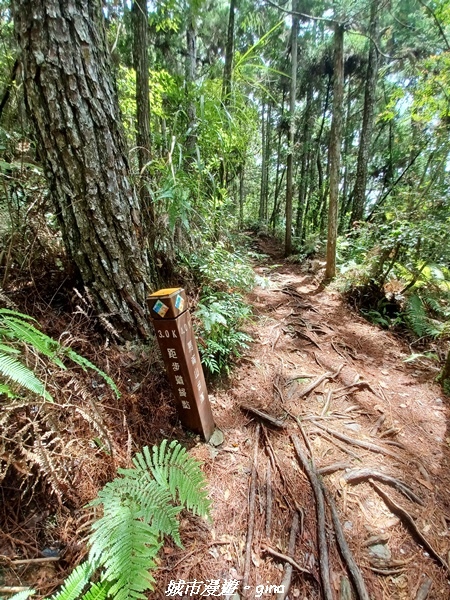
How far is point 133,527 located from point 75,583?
25cm

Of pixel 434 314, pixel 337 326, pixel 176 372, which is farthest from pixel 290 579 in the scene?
pixel 434 314

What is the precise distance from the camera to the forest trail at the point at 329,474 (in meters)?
1.43

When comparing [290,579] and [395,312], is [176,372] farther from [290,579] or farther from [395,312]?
[395,312]

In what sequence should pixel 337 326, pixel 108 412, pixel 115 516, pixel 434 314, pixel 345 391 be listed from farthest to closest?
pixel 434 314 → pixel 337 326 → pixel 345 391 → pixel 108 412 → pixel 115 516

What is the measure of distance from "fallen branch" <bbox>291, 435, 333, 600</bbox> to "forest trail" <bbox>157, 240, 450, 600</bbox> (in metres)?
0.03

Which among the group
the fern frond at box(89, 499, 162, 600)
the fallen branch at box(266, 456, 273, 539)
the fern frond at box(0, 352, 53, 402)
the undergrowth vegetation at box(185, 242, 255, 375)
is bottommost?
the fallen branch at box(266, 456, 273, 539)

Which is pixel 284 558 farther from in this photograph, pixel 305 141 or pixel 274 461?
pixel 305 141

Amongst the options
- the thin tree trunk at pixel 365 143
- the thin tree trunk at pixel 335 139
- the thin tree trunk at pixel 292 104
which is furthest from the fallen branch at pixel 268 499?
the thin tree trunk at pixel 292 104

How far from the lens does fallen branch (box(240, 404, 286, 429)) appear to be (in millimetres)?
2172

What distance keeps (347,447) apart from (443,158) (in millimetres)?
7212

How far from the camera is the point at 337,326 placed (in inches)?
156

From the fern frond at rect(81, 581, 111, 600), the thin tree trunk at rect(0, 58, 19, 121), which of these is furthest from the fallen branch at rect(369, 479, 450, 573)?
the thin tree trunk at rect(0, 58, 19, 121)

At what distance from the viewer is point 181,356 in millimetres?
1710

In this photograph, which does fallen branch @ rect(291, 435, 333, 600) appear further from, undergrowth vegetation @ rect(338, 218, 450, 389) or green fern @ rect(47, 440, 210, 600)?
undergrowth vegetation @ rect(338, 218, 450, 389)
